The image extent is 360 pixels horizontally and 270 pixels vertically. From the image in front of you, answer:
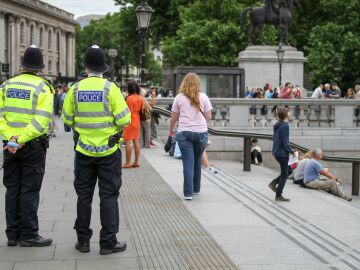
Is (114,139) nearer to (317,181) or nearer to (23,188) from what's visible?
(23,188)

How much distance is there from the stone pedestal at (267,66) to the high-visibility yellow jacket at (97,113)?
2201cm

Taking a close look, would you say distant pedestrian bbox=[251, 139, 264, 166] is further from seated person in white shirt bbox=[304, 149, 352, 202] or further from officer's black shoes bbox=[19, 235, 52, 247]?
officer's black shoes bbox=[19, 235, 52, 247]

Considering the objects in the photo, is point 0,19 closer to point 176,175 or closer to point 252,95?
point 252,95

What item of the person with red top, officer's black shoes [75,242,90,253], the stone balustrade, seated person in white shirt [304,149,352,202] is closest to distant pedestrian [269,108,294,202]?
seated person in white shirt [304,149,352,202]

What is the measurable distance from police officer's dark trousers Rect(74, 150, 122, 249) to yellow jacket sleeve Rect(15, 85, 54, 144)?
453 millimetres

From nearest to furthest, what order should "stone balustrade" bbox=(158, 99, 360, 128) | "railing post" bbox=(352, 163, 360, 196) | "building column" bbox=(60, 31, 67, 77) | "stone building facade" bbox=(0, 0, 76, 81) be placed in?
1. "railing post" bbox=(352, 163, 360, 196)
2. "stone balustrade" bbox=(158, 99, 360, 128)
3. "stone building facade" bbox=(0, 0, 76, 81)
4. "building column" bbox=(60, 31, 67, 77)

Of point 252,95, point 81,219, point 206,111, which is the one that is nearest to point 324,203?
point 206,111

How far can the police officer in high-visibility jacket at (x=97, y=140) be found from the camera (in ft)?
21.9

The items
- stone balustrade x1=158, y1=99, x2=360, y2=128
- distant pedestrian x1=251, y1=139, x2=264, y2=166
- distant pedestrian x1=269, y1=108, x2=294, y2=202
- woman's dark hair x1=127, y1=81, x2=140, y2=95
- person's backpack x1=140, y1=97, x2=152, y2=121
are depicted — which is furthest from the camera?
stone balustrade x1=158, y1=99, x2=360, y2=128

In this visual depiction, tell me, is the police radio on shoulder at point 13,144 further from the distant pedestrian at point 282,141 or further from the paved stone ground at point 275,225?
the distant pedestrian at point 282,141

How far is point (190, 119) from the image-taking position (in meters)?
9.90

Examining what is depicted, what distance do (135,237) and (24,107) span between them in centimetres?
184

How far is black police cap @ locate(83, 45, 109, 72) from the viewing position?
22.1 ft

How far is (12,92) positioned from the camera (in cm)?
689
